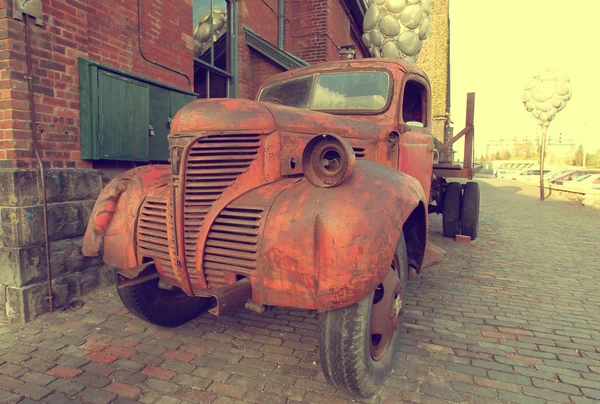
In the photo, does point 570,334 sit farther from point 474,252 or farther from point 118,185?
point 118,185

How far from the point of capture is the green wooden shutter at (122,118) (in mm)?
4238

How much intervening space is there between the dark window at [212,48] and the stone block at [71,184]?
3338 millimetres

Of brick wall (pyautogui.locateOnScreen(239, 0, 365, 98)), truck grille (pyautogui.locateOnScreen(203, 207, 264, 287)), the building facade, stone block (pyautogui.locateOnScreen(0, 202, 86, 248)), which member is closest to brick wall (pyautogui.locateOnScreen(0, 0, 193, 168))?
→ the building facade

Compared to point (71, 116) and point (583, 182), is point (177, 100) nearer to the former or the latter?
point (71, 116)

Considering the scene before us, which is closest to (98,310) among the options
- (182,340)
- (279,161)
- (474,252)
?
(182,340)

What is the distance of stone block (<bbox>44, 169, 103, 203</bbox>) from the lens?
3.77 m

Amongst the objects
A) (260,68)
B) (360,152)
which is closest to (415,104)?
(360,152)

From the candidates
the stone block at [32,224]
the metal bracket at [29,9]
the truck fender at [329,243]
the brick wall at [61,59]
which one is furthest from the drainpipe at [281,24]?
the truck fender at [329,243]

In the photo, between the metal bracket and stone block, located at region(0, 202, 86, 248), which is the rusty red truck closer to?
stone block, located at region(0, 202, 86, 248)

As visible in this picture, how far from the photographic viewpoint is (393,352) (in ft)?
8.91

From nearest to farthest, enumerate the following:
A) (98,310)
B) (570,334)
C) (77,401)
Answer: (77,401) → (570,334) → (98,310)

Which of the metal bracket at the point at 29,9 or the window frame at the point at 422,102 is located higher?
the metal bracket at the point at 29,9

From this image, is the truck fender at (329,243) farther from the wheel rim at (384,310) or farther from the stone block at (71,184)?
the stone block at (71,184)

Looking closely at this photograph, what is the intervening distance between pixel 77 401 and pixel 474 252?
219 inches
